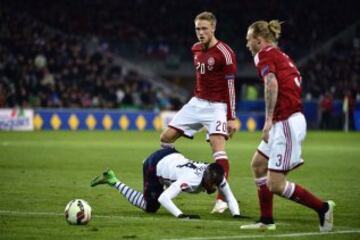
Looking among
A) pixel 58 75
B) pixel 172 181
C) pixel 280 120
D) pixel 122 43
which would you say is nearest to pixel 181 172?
pixel 172 181

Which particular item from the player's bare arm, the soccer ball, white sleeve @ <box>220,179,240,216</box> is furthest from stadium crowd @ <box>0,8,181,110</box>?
the player's bare arm

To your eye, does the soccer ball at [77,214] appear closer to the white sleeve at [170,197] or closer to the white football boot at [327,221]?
the white sleeve at [170,197]

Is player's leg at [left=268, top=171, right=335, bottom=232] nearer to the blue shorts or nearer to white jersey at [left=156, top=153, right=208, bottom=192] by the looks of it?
white jersey at [left=156, top=153, right=208, bottom=192]

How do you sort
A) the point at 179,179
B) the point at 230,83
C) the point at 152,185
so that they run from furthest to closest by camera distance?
the point at 230,83 → the point at 152,185 → the point at 179,179

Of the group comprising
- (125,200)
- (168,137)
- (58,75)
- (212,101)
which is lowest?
(125,200)

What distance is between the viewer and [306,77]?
47062mm

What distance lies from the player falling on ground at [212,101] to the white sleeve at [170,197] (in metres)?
1.56

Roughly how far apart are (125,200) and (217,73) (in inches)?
93.6

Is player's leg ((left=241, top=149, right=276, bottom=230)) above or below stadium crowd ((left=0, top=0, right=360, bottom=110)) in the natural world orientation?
below

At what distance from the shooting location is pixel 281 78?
10.0 metres

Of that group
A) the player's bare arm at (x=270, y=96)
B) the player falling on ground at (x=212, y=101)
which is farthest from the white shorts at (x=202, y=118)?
the player's bare arm at (x=270, y=96)

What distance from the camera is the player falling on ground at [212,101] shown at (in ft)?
41.2

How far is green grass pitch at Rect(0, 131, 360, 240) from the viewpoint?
992 cm

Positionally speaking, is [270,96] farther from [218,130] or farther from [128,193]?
[128,193]
